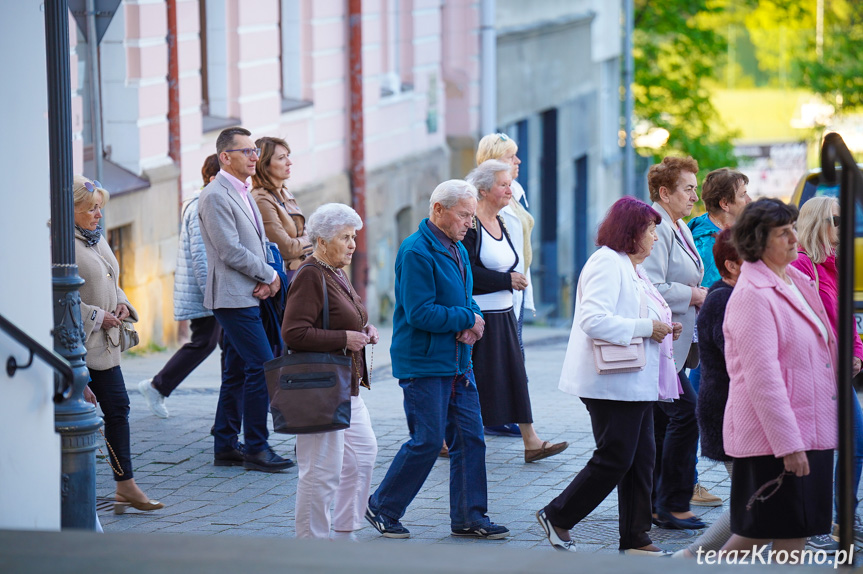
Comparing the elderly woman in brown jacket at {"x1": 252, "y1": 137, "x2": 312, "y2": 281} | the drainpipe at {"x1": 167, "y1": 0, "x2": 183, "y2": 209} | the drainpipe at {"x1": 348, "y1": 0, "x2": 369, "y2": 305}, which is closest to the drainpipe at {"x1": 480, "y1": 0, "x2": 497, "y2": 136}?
the drainpipe at {"x1": 348, "y1": 0, "x2": 369, "y2": 305}

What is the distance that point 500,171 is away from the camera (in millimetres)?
7895

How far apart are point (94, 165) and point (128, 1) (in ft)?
4.91

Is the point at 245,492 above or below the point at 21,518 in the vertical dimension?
below

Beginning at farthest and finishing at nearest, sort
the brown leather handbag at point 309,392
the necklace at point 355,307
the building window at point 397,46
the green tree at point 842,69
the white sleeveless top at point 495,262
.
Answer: the green tree at point 842,69, the building window at point 397,46, the white sleeveless top at point 495,262, the necklace at point 355,307, the brown leather handbag at point 309,392

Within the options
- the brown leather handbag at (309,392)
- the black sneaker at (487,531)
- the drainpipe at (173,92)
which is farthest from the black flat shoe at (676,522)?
the drainpipe at (173,92)

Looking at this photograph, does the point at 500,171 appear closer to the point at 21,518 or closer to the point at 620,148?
the point at 21,518

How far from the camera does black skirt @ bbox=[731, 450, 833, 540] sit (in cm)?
519

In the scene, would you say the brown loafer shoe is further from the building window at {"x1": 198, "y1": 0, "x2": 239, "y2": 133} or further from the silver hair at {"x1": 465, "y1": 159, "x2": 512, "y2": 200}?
the building window at {"x1": 198, "y1": 0, "x2": 239, "y2": 133}

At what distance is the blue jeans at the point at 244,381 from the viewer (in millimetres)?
7762

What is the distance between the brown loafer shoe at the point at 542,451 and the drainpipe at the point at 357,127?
956 cm

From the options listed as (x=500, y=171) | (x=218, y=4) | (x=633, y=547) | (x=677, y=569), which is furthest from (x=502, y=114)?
(x=677, y=569)

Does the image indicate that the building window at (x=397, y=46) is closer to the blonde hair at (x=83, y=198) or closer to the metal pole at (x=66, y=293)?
the blonde hair at (x=83, y=198)

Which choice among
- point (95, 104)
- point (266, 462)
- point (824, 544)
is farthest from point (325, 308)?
point (95, 104)

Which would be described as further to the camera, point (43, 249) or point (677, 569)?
point (43, 249)
